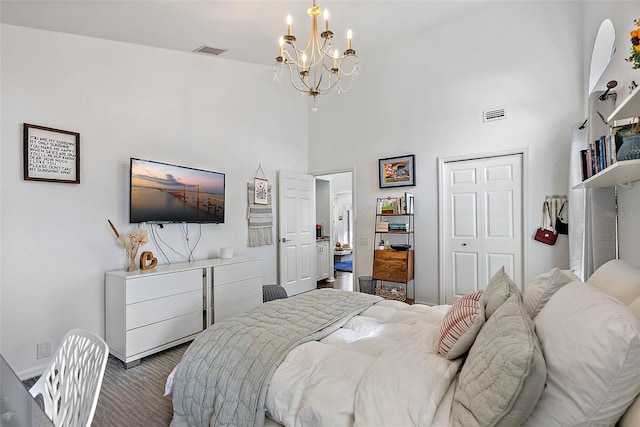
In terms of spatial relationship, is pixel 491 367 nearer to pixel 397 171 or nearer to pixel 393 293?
pixel 393 293

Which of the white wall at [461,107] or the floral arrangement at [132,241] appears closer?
the floral arrangement at [132,241]

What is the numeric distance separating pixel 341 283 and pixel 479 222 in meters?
3.26

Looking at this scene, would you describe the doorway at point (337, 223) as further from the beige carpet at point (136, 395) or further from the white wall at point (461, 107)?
the beige carpet at point (136, 395)

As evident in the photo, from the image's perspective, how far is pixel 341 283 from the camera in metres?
6.61

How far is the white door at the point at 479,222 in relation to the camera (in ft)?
12.6

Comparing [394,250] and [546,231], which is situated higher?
[546,231]

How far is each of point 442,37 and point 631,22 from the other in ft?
8.49

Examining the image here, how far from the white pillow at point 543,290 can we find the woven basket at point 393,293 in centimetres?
277

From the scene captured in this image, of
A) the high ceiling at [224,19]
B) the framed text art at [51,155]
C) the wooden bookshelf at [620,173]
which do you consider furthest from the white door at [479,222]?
the framed text art at [51,155]

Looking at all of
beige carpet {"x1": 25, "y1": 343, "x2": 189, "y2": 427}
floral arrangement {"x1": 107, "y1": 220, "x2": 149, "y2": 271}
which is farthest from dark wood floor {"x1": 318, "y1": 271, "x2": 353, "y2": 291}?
floral arrangement {"x1": 107, "y1": 220, "x2": 149, "y2": 271}

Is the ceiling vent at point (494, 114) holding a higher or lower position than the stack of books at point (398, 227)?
higher

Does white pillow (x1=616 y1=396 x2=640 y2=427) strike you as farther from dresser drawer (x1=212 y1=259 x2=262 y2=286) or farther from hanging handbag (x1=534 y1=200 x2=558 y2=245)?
dresser drawer (x1=212 y1=259 x2=262 y2=286)

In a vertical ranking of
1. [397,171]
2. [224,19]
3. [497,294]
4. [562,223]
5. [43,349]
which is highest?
[224,19]

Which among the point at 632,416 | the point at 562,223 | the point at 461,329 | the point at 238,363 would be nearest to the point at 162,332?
the point at 238,363
